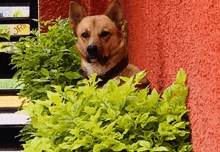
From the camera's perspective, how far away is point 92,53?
186 centimetres

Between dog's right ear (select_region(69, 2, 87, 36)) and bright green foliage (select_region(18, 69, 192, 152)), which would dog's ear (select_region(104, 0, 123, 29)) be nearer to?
dog's right ear (select_region(69, 2, 87, 36))

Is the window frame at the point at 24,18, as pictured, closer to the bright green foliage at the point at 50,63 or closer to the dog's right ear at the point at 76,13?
the bright green foliage at the point at 50,63

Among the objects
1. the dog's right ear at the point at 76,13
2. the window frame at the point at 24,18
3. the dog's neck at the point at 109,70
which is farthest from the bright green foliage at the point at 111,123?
the window frame at the point at 24,18

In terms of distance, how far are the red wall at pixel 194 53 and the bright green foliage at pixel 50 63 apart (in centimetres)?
53

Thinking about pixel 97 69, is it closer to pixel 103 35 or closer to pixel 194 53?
pixel 103 35

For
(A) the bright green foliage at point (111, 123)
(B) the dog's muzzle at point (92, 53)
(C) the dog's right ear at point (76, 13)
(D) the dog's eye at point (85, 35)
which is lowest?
(A) the bright green foliage at point (111, 123)

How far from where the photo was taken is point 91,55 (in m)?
1.87

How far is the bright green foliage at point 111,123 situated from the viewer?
979mm

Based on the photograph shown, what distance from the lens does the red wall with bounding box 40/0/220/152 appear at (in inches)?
38.5

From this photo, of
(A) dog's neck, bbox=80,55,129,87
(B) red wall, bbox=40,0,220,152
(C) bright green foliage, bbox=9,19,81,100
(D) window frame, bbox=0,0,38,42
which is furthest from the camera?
(D) window frame, bbox=0,0,38,42

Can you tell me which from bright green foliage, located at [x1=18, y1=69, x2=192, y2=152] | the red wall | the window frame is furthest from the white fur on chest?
the window frame

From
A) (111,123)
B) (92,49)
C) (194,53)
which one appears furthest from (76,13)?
(111,123)

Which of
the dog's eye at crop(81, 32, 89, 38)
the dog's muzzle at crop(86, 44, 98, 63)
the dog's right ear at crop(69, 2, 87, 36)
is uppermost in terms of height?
the dog's right ear at crop(69, 2, 87, 36)

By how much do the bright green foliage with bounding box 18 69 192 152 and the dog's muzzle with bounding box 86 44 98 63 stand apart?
703 millimetres
